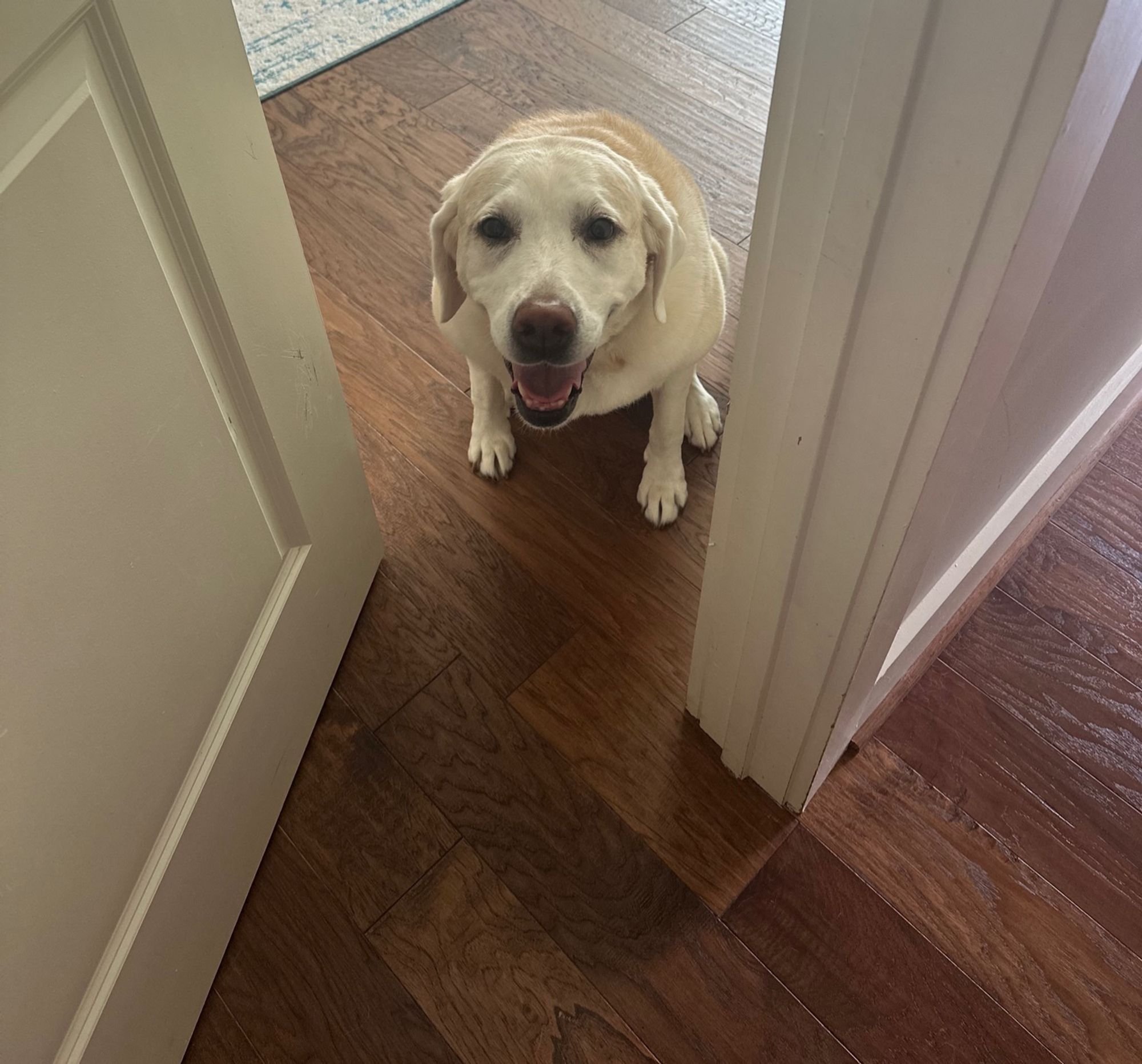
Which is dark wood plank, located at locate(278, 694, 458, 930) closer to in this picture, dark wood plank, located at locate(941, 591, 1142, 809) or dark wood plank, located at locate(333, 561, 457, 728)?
dark wood plank, located at locate(333, 561, 457, 728)

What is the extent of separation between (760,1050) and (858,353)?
2.45 feet

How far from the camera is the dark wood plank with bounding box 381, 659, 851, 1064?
0.97m

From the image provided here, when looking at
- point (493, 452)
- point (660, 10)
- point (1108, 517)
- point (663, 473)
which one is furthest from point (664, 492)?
point (660, 10)

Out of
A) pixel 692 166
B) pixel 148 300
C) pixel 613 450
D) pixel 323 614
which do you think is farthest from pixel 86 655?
pixel 692 166

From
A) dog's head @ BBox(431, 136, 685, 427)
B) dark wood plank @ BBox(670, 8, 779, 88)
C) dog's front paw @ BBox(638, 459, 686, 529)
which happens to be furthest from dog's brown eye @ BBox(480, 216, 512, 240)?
dark wood plank @ BBox(670, 8, 779, 88)

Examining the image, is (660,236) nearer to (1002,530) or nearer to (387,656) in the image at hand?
(1002,530)

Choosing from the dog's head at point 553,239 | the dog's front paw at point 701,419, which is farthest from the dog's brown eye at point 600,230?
the dog's front paw at point 701,419

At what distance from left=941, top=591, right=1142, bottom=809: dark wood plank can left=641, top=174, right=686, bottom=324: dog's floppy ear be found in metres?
0.60

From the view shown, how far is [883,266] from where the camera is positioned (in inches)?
21.3

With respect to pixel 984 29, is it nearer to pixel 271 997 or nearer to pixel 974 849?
pixel 974 849

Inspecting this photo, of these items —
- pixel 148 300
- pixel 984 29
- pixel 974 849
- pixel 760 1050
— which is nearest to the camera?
pixel 984 29

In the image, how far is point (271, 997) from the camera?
39.5 inches

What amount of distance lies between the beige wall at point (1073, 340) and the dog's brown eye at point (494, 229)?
575 mm

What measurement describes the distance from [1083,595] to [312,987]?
1.09m
